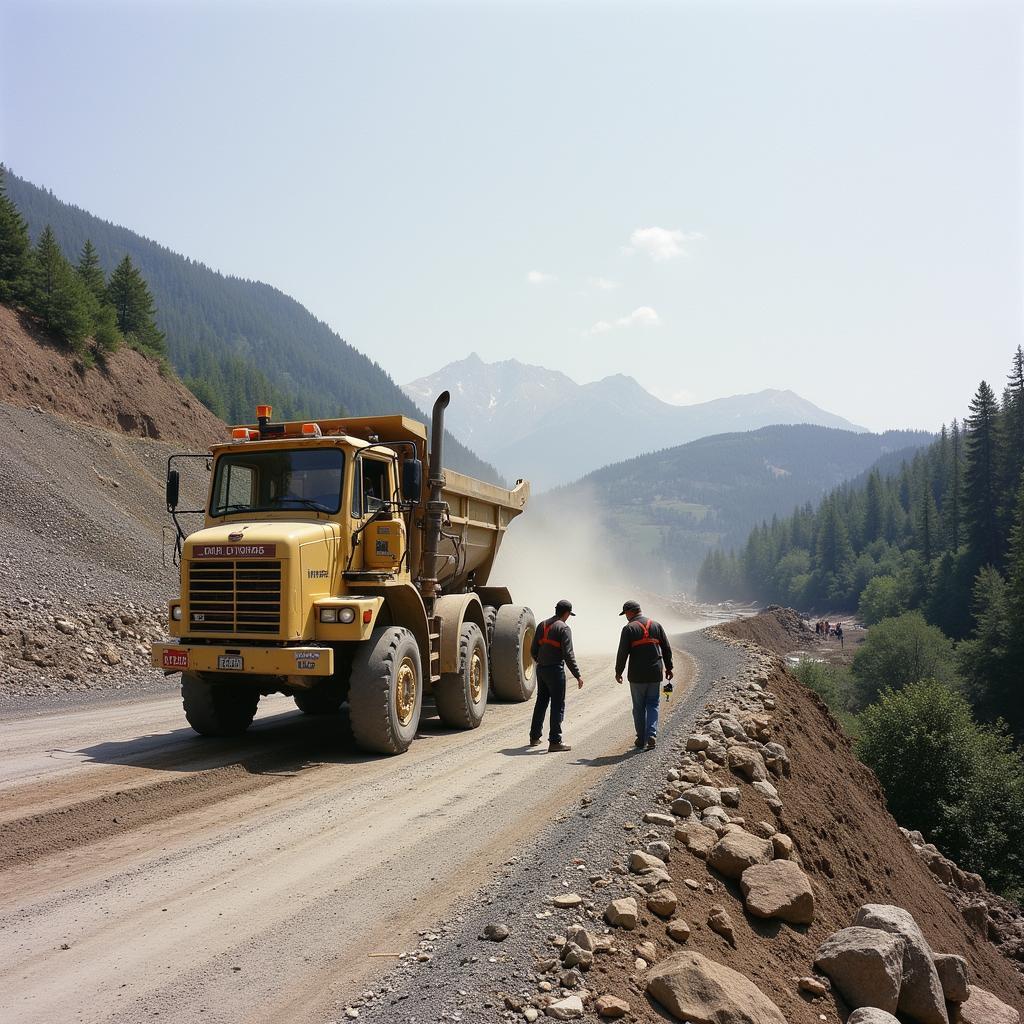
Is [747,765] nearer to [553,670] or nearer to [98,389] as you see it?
[553,670]

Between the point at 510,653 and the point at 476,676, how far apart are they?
76.4 inches

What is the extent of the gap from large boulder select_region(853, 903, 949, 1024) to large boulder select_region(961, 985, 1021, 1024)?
1.45 m

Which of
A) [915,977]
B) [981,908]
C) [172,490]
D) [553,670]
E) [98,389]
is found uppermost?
[98,389]

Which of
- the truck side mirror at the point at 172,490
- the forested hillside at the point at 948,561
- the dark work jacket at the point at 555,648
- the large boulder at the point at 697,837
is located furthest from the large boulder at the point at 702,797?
the forested hillside at the point at 948,561

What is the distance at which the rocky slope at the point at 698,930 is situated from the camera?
417cm

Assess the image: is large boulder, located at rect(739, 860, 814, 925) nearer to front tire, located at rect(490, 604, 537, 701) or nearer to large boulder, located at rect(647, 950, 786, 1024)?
large boulder, located at rect(647, 950, 786, 1024)

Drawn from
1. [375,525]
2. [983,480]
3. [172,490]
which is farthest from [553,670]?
[983,480]

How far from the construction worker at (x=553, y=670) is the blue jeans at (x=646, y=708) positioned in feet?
2.54

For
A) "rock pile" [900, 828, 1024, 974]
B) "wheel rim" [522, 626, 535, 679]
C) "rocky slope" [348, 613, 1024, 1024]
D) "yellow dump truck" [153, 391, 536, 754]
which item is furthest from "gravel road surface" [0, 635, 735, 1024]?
"rock pile" [900, 828, 1024, 974]

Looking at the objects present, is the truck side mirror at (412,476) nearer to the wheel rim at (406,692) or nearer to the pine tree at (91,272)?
the wheel rim at (406,692)

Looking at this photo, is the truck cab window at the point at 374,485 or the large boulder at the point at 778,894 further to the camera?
the truck cab window at the point at 374,485

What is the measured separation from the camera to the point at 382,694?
9008mm

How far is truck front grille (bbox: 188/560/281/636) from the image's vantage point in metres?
8.57

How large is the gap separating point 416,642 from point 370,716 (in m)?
1.28
